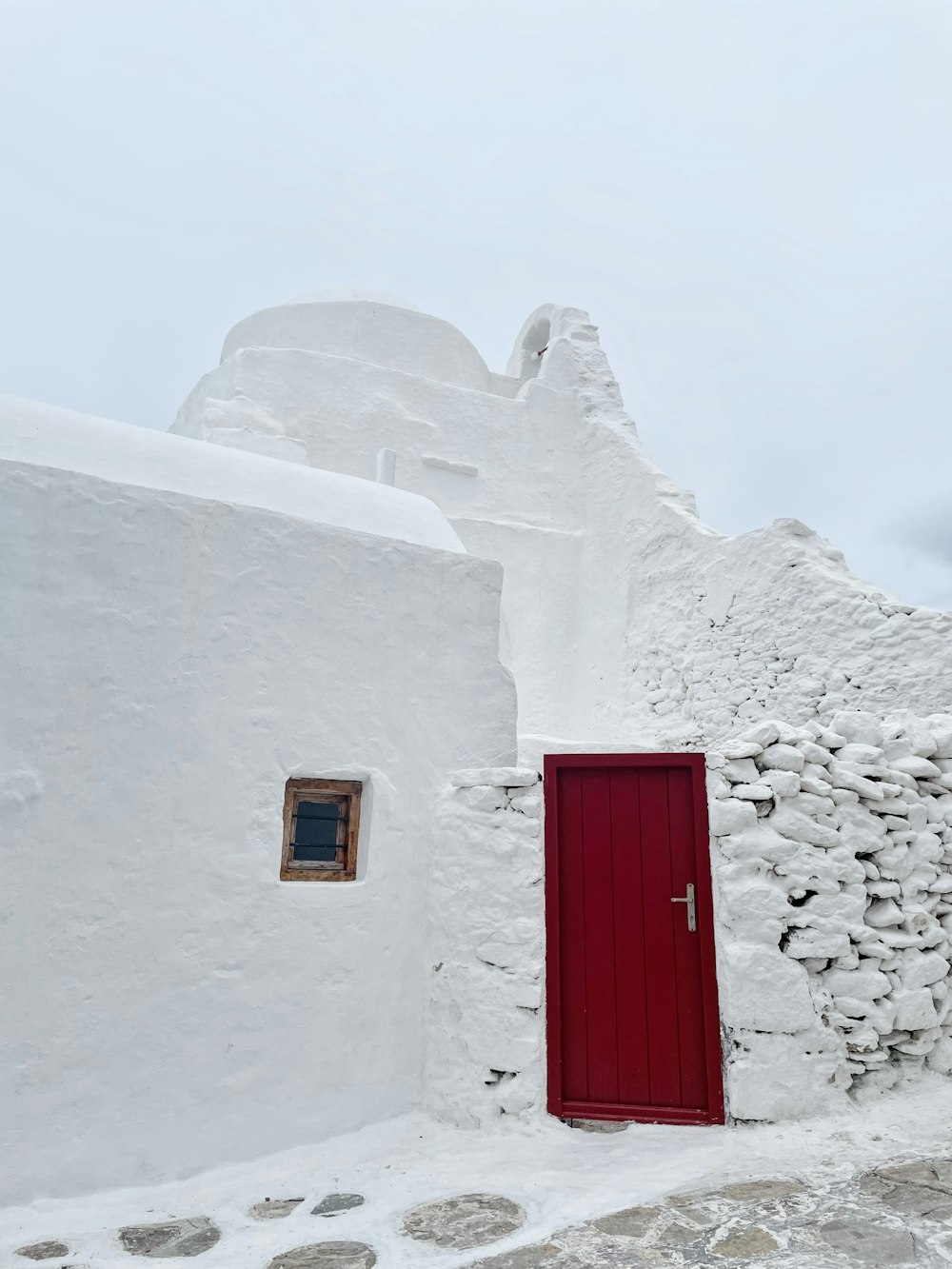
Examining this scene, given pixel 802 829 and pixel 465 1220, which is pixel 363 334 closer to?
pixel 802 829

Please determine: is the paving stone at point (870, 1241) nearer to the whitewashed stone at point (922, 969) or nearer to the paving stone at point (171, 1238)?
the whitewashed stone at point (922, 969)

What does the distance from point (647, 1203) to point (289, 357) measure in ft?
28.7

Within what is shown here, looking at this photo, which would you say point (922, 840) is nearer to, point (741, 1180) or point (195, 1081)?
point (741, 1180)

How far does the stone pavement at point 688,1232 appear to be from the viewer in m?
2.87

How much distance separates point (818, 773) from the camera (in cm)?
441

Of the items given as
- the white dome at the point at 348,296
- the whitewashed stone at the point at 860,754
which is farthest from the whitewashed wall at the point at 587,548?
the whitewashed stone at the point at 860,754

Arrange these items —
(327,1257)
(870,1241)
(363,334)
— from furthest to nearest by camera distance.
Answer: (363,334) < (327,1257) < (870,1241)

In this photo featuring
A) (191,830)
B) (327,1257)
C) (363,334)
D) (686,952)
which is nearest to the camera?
(327,1257)

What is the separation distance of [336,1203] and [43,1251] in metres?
1.08

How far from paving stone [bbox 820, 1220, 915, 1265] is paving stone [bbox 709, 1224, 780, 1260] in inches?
7.6

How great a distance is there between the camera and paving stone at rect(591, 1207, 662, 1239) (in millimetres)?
3111

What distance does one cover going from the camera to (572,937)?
14.3 ft

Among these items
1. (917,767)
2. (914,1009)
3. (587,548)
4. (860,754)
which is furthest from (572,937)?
(587,548)

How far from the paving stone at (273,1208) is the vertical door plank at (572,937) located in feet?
4.45
